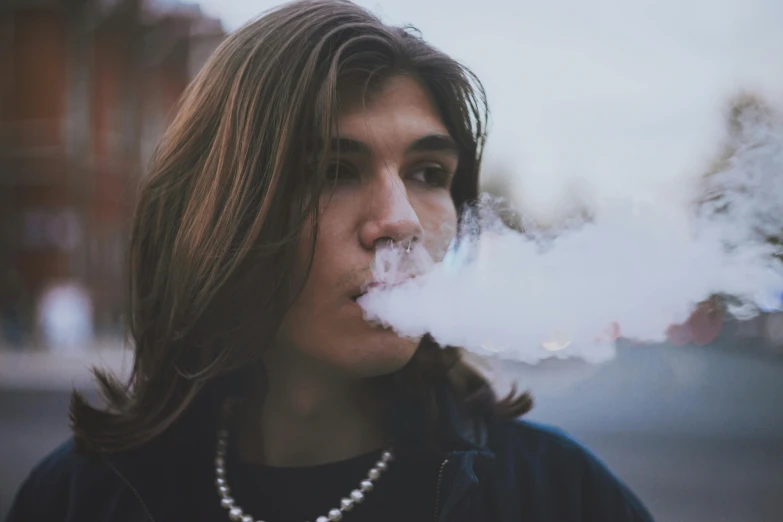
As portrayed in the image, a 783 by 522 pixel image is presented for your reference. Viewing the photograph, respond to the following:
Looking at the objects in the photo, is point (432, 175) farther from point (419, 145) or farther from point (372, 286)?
point (372, 286)

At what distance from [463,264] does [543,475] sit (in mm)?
472

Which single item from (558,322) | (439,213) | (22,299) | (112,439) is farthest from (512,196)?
(22,299)

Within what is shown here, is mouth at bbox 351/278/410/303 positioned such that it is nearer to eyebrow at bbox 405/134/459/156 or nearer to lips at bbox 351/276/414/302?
lips at bbox 351/276/414/302

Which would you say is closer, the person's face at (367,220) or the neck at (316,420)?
the person's face at (367,220)

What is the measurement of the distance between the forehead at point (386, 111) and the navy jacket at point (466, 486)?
64cm

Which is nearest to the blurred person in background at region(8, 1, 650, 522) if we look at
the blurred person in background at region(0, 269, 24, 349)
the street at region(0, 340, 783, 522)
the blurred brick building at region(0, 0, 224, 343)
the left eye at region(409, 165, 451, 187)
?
the left eye at region(409, 165, 451, 187)

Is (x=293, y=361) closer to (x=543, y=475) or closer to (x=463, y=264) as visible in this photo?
(x=463, y=264)

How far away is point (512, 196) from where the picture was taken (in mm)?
1342

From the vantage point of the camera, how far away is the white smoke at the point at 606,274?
1113 millimetres

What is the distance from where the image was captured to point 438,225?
1.29 metres

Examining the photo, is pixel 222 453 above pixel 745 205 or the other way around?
the other way around

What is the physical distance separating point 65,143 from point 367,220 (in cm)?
1254

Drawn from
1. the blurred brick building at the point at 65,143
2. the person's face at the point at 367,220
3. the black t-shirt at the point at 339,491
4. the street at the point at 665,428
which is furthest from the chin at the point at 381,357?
the blurred brick building at the point at 65,143

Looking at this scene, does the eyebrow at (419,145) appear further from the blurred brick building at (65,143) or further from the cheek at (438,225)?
the blurred brick building at (65,143)
